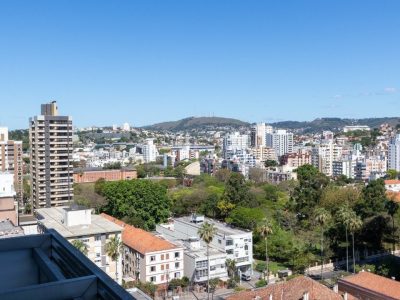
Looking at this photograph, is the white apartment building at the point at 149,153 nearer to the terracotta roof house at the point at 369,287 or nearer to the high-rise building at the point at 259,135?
the high-rise building at the point at 259,135

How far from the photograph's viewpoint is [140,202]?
39.1m

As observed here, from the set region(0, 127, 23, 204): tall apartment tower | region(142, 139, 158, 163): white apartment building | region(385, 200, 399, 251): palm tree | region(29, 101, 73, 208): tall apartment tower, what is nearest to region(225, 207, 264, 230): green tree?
region(385, 200, 399, 251): palm tree

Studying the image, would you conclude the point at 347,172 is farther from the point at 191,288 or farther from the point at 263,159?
the point at 191,288

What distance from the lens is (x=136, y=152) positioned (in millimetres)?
123500

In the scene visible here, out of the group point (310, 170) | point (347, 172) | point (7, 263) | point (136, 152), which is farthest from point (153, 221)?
point (136, 152)

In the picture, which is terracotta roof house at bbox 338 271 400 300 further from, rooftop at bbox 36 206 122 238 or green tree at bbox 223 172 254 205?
green tree at bbox 223 172 254 205

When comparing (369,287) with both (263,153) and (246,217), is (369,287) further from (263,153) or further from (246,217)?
(263,153)

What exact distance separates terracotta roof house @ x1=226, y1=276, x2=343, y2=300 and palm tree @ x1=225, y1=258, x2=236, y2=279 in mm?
7530

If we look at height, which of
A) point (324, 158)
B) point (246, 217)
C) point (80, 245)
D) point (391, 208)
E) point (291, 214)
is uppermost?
point (324, 158)

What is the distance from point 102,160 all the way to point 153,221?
2614 inches

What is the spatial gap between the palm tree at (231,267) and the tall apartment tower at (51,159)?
65.6ft

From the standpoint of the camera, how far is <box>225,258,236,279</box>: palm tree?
27.6 m

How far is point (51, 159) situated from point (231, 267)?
Result: 21.6 meters

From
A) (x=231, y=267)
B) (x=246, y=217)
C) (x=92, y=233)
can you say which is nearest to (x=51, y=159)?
(x=92, y=233)
